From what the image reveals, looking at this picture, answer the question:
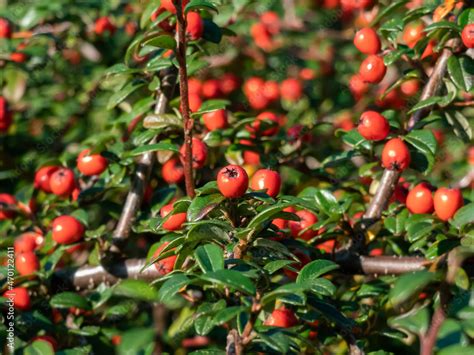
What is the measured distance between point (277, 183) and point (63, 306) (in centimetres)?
92

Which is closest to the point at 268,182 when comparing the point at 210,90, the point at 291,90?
the point at 210,90

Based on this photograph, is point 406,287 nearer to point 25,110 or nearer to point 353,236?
point 353,236

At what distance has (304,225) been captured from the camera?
8.52ft

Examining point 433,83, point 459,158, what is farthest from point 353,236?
point 459,158

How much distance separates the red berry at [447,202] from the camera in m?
2.34

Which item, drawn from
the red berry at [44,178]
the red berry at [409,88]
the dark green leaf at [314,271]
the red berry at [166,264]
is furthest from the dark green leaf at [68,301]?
the red berry at [409,88]

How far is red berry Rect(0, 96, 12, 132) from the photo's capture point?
3.53 m

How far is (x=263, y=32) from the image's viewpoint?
457 centimetres

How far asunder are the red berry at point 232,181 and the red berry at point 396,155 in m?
0.74

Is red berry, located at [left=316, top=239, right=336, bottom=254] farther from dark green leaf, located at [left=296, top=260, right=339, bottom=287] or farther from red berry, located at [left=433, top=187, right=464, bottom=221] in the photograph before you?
dark green leaf, located at [left=296, top=260, right=339, bottom=287]

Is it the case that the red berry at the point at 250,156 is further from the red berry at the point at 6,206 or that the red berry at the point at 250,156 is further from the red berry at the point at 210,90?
the red berry at the point at 6,206

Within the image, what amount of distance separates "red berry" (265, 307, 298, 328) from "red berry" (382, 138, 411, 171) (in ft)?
2.15

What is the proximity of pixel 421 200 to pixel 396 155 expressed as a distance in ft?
0.64

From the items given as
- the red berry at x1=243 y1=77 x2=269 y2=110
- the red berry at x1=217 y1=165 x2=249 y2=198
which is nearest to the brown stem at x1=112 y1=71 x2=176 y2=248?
the red berry at x1=217 y1=165 x2=249 y2=198
